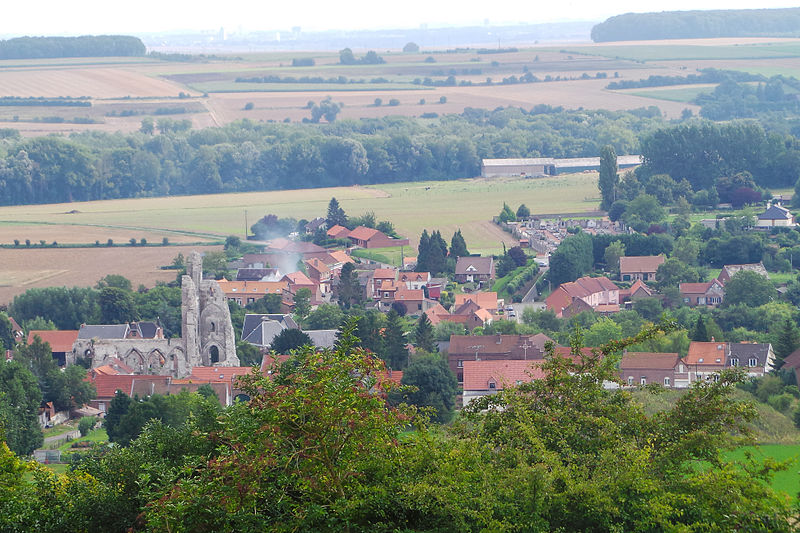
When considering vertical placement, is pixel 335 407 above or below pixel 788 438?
above

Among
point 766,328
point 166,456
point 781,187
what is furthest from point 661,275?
point 166,456

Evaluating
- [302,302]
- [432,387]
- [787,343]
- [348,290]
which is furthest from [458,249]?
[432,387]

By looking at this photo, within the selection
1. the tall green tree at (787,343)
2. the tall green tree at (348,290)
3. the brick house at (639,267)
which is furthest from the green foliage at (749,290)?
the tall green tree at (348,290)

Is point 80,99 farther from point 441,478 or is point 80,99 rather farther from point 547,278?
point 441,478

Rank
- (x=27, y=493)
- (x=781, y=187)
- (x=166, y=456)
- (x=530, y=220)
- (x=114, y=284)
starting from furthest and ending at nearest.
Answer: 1. (x=781, y=187)
2. (x=530, y=220)
3. (x=114, y=284)
4. (x=166, y=456)
5. (x=27, y=493)

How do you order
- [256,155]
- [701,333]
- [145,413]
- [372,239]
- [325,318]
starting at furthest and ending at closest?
[256,155] → [372,239] → [325,318] → [701,333] → [145,413]

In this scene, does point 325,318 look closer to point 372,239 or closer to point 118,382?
point 118,382
